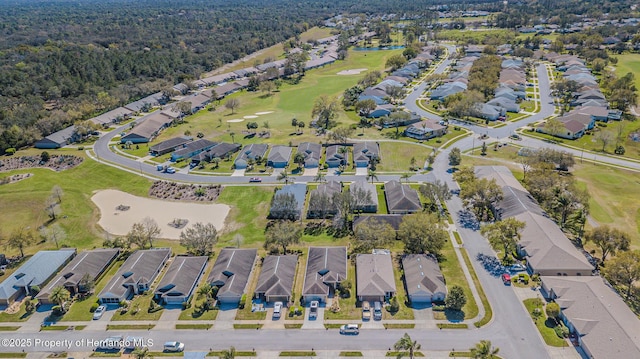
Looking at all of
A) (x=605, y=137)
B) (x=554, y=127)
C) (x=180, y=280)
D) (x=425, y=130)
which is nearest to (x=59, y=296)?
(x=180, y=280)

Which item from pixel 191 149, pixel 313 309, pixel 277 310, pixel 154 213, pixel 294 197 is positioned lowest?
pixel 313 309

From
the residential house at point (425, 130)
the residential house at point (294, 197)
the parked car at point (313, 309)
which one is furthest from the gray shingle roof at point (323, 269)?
the residential house at point (425, 130)

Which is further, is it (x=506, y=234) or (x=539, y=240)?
(x=539, y=240)

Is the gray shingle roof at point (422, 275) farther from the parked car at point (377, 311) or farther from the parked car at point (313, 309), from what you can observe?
the parked car at point (313, 309)

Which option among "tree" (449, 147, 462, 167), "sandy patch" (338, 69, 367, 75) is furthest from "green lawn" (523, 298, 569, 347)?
"sandy patch" (338, 69, 367, 75)

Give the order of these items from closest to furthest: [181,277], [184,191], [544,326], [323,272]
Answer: [544,326] < [181,277] < [323,272] < [184,191]

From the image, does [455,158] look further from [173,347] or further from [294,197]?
[173,347]

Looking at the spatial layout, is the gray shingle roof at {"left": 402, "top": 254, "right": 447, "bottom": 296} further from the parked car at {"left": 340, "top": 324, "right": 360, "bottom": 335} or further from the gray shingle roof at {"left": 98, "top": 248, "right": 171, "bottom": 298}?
the gray shingle roof at {"left": 98, "top": 248, "right": 171, "bottom": 298}
